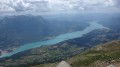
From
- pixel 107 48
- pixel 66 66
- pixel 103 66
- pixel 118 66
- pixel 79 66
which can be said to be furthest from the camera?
pixel 107 48

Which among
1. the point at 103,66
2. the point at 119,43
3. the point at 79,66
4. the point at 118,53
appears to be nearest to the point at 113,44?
the point at 119,43

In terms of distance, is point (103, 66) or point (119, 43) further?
point (119, 43)

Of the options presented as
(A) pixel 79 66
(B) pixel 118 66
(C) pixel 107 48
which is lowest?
(B) pixel 118 66

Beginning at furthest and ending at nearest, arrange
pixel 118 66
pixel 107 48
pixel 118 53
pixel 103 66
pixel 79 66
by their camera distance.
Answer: pixel 107 48
pixel 118 53
pixel 79 66
pixel 103 66
pixel 118 66

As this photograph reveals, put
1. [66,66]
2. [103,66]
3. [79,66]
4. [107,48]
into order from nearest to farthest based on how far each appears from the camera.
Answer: [66,66] → [103,66] → [79,66] → [107,48]

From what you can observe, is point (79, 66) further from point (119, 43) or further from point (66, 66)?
point (119, 43)

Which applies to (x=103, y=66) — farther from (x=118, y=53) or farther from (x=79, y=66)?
(x=118, y=53)

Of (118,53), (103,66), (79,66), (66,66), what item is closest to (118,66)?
(103,66)

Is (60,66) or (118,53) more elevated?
(118,53)

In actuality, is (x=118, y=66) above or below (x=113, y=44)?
below
